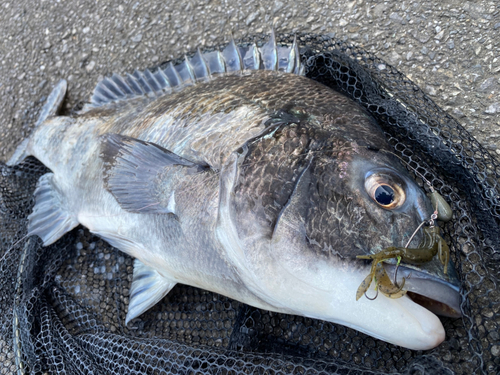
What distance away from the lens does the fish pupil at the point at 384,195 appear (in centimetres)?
114

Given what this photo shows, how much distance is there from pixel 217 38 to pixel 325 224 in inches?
75.7

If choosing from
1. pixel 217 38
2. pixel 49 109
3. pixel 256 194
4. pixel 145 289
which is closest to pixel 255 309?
pixel 145 289

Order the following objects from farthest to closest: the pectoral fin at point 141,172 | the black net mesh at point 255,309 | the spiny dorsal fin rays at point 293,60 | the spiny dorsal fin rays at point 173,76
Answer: the spiny dorsal fin rays at point 173,76 → the spiny dorsal fin rays at point 293,60 → the pectoral fin at point 141,172 → the black net mesh at point 255,309

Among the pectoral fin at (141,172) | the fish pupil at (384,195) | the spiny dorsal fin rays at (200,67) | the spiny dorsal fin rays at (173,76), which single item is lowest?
the pectoral fin at (141,172)

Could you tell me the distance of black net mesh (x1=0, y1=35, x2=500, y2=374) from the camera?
4.55ft

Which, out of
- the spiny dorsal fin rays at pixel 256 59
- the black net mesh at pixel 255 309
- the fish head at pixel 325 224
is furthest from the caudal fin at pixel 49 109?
the fish head at pixel 325 224

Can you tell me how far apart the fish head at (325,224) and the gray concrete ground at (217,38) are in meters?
1.11

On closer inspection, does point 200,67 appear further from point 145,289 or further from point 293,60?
point 145,289

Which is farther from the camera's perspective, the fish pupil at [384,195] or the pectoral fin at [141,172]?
the pectoral fin at [141,172]

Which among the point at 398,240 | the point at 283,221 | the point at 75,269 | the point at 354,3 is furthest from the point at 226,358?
the point at 354,3

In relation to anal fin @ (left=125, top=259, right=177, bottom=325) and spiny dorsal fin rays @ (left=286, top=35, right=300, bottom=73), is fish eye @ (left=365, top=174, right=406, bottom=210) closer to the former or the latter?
spiny dorsal fin rays @ (left=286, top=35, right=300, bottom=73)

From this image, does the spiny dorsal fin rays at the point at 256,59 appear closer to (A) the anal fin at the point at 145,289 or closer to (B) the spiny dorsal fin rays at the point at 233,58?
(B) the spiny dorsal fin rays at the point at 233,58

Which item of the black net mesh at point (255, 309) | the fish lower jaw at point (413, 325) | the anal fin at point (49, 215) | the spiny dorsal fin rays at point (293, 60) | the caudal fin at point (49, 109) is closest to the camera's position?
the fish lower jaw at point (413, 325)

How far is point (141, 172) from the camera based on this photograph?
158cm
